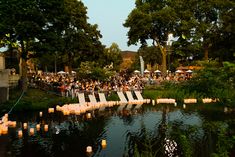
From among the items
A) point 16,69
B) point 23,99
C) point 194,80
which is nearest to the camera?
point 194,80

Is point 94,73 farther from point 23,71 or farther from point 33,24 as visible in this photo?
point 33,24

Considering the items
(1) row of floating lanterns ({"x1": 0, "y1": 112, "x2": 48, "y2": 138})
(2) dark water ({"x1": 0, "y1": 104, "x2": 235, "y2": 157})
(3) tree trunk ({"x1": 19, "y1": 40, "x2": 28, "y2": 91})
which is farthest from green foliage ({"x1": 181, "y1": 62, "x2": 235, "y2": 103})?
(3) tree trunk ({"x1": 19, "y1": 40, "x2": 28, "y2": 91})

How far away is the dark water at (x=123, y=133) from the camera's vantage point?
17047 millimetres

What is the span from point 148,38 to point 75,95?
29342 millimetres

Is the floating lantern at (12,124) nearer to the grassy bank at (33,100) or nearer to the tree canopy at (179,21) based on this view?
the grassy bank at (33,100)

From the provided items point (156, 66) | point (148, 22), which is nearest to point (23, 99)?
point (148, 22)

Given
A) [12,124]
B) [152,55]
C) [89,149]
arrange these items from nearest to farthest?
[89,149], [12,124], [152,55]

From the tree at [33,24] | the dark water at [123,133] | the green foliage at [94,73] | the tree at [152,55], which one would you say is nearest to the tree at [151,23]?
the green foliage at [94,73]

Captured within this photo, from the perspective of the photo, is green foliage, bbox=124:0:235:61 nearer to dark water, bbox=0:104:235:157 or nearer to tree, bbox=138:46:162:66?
dark water, bbox=0:104:235:157

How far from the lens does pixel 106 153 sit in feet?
55.8

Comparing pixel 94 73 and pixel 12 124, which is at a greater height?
pixel 94 73

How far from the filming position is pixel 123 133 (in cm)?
2139

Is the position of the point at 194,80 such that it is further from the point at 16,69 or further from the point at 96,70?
the point at 16,69

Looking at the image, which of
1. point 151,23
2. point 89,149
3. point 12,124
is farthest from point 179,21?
point 89,149
